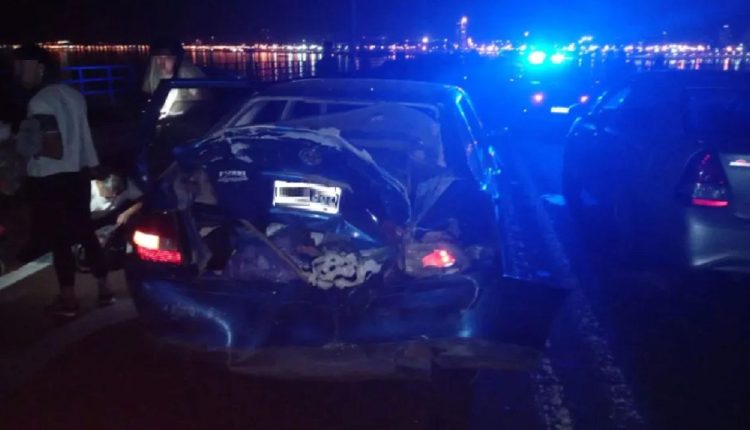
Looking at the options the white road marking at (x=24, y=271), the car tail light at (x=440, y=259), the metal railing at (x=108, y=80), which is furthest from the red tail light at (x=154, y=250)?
the metal railing at (x=108, y=80)

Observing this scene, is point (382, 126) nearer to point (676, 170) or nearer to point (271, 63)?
point (676, 170)

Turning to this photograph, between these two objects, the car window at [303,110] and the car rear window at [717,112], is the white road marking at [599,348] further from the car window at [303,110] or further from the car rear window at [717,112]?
the car window at [303,110]

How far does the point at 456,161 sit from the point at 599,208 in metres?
3.04

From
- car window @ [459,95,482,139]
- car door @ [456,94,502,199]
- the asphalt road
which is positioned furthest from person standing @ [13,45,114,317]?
car window @ [459,95,482,139]

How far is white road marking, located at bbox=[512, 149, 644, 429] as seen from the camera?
13.4ft

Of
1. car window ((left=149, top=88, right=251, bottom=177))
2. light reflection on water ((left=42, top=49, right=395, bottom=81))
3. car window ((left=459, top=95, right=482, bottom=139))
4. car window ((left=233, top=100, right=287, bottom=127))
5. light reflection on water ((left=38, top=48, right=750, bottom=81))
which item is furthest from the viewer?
light reflection on water ((left=42, top=49, right=395, bottom=81))

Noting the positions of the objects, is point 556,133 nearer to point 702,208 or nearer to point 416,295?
point 702,208

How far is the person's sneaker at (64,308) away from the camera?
537 centimetres

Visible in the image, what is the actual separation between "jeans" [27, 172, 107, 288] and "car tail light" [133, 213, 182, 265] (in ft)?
4.25

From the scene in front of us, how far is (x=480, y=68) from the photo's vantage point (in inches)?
642

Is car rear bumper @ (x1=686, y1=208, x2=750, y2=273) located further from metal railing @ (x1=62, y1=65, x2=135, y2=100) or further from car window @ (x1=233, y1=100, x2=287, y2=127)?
metal railing @ (x1=62, y1=65, x2=135, y2=100)

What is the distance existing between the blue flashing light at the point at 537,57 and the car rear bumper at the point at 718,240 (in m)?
12.4

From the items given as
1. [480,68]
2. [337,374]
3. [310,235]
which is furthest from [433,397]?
[480,68]

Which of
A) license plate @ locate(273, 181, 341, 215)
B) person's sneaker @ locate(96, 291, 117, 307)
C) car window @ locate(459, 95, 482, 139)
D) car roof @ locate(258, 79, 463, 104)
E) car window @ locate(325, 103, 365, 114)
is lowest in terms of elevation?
person's sneaker @ locate(96, 291, 117, 307)
